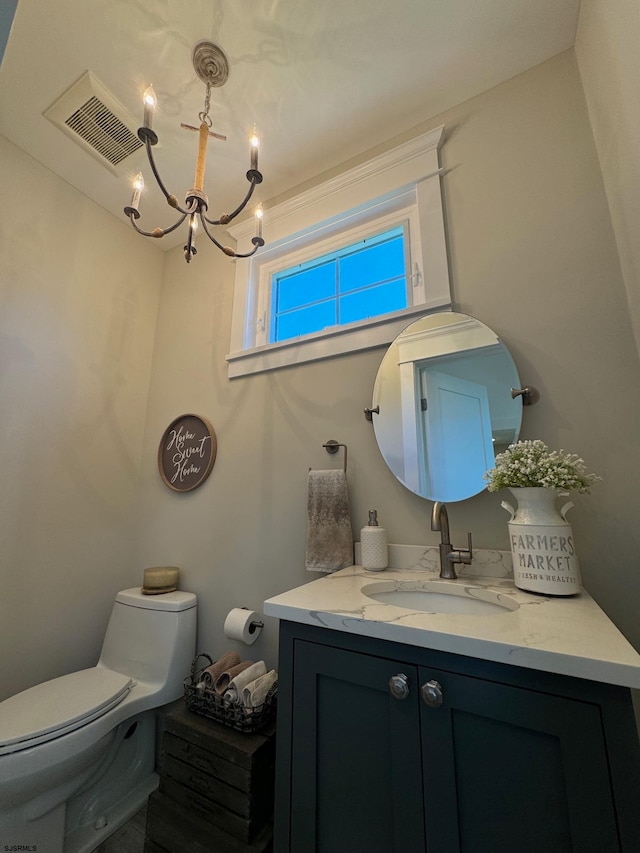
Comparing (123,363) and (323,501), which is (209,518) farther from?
(123,363)

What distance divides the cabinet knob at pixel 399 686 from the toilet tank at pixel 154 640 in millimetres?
1124

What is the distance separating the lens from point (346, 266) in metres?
1.70

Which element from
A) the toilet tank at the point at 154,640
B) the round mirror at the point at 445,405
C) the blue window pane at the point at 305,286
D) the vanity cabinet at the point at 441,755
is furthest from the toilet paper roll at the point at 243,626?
the blue window pane at the point at 305,286

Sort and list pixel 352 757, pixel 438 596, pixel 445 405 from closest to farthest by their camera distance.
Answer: pixel 352 757 < pixel 438 596 < pixel 445 405

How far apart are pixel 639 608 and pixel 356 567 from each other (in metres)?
0.77

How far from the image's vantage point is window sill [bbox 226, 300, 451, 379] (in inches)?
53.6

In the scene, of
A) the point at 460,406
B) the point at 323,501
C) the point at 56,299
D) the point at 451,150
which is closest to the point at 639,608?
the point at 460,406

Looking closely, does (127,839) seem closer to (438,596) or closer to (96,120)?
(438,596)

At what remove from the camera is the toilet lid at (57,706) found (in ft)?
3.28

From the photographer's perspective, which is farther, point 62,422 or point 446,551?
point 62,422

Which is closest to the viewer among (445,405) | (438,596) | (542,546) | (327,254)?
(542,546)

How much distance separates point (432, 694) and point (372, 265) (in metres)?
1.59

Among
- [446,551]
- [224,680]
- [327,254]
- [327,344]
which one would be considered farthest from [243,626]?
[327,254]

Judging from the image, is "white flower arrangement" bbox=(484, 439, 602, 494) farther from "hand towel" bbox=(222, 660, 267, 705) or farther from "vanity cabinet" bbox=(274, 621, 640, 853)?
"hand towel" bbox=(222, 660, 267, 705)
